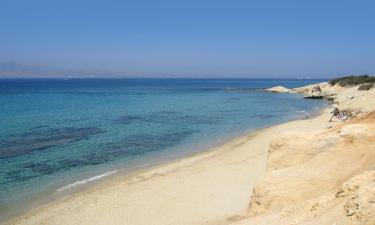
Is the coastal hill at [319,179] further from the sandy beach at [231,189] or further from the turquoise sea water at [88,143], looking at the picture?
the turquoise sea water at [88,143]

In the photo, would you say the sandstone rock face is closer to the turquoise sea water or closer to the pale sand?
the pale sand

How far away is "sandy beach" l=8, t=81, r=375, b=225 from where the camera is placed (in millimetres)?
10962

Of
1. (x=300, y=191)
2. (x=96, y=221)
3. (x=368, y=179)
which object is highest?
(x=368, y=179)

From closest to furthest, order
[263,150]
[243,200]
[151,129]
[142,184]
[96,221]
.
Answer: [96,221]
[243,200]
[142,184]
[263,150]
[151,129]

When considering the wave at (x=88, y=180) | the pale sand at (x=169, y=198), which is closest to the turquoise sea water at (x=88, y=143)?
the wave at (x=88, y=180)

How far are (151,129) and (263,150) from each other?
1495cm

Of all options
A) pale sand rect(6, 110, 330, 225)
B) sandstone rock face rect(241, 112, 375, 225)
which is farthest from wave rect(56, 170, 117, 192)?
sandstone rock face rect(241, 112, 375, 225)

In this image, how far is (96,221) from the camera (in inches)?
623

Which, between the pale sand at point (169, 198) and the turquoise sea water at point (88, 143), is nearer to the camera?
the pale sand at point (169, 198)

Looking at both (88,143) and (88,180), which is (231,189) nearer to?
(88,180)

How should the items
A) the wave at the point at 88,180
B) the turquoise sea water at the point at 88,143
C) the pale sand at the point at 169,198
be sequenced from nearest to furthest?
the pale sand at the point at 169,198 < the wave at the point at 88,180 < the turquoise sea water at the point at 88,143

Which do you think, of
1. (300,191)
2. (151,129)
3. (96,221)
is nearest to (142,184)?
(96,221)

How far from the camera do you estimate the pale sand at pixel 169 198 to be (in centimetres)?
1584

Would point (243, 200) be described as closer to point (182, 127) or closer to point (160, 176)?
point (160, 176)
